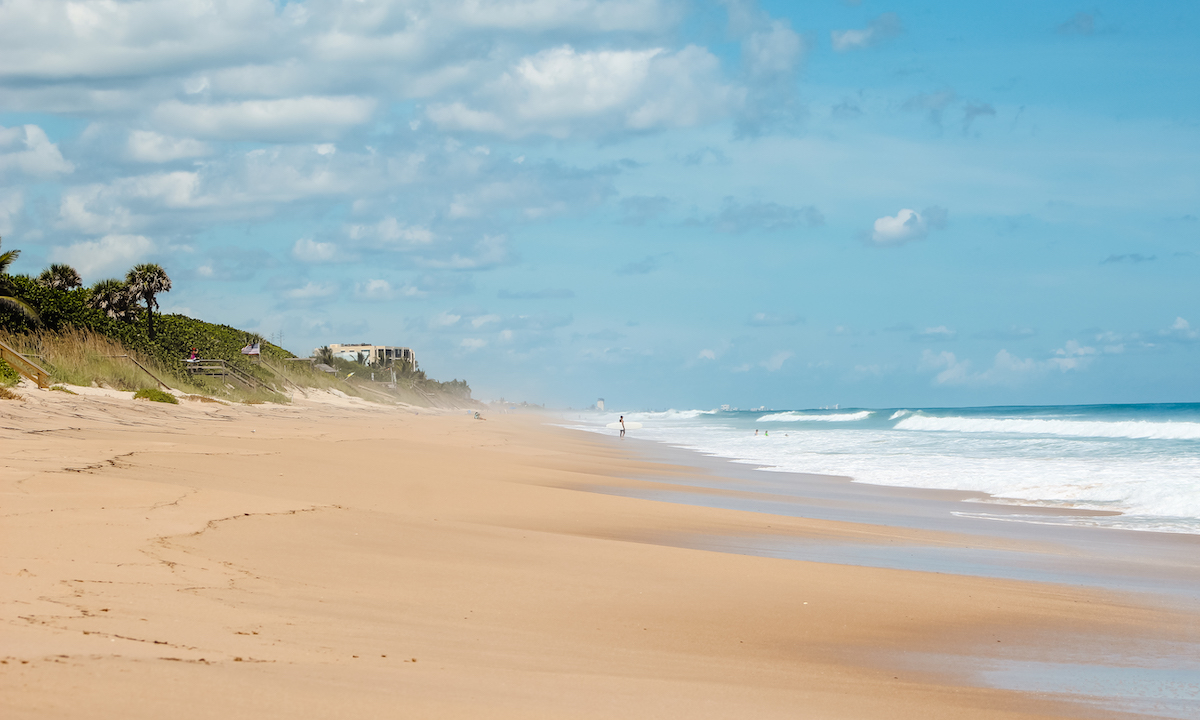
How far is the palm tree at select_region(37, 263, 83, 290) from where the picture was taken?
43625mm

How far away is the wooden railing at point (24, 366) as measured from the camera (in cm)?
2231

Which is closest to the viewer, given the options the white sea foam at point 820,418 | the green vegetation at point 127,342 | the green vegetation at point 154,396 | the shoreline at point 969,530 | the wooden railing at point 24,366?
the shoreline at point 969,530

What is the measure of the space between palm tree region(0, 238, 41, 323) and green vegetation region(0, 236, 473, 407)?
28mm

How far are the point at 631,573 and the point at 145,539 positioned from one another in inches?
152

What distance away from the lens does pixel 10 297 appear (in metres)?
31.0

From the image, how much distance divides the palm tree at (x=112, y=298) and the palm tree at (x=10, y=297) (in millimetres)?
13605

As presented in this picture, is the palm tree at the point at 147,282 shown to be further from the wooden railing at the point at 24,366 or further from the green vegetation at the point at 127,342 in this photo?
the wooden railing at the point at 24,366

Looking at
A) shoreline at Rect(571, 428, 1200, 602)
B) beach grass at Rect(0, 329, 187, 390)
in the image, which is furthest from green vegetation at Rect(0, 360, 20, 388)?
shoreline at Rect(571, 428, 1200, 602)

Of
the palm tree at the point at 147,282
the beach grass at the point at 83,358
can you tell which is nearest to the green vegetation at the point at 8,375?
the beach grass at the point at 83,358

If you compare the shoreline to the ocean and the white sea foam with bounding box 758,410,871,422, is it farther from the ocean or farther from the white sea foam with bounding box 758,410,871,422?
the white sea foam with bounding box 758,410,871,422

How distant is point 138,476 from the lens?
31.4 ft

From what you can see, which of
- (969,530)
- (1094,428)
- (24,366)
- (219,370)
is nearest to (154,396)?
(24,366)

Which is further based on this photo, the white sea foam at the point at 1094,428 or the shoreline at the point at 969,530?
the white sea foam at the point at 1094,428

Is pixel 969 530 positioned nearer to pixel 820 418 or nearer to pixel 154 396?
pixel 154 396
